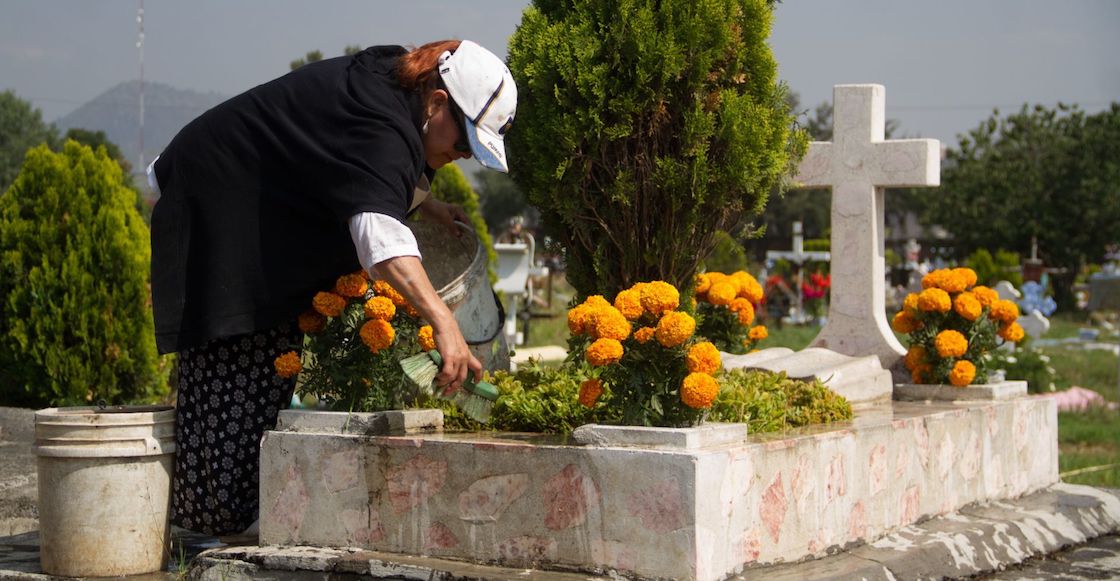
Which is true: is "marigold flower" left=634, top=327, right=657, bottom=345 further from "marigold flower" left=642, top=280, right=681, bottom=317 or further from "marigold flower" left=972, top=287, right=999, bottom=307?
"marigold flower" left=972, top=287, right=999, bottom=307

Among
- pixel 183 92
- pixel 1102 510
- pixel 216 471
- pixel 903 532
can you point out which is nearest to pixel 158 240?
pixel 216 471

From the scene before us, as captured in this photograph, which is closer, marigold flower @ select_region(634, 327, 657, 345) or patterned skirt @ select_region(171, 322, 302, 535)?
marigold flower @ select_region(634, 327, 657, 345)

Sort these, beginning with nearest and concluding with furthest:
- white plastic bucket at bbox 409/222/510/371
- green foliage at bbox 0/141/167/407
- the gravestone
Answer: white plastic bucket at bbox 409/222/510/371 → green foliage at bbox 0/141/167/407 → the gravestone

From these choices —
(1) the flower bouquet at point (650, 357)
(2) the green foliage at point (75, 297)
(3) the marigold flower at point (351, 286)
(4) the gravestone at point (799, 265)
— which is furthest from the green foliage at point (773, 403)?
(4) the gravestone at point (799, 265)

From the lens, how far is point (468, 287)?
425cm

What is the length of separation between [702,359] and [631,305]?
0.26 meters

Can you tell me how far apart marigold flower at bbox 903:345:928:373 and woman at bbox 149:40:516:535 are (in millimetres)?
2728

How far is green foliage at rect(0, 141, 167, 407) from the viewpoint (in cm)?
693

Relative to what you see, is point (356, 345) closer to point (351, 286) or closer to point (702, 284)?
point (351, 286)

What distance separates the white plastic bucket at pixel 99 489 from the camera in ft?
11.8

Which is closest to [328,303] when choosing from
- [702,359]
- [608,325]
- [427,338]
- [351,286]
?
[351,286]

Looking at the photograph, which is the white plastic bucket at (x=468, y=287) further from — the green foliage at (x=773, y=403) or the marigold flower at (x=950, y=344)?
the marigold flower at (x=950, y=344)

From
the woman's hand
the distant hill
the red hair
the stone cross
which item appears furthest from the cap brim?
the distant hill

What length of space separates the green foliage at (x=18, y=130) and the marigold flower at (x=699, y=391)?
182 feet
